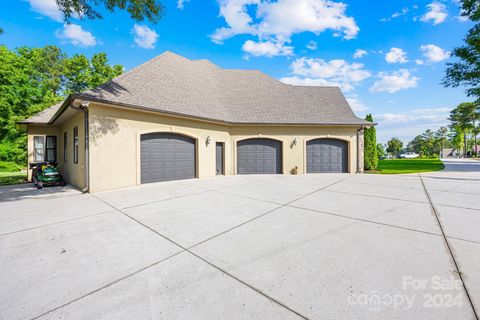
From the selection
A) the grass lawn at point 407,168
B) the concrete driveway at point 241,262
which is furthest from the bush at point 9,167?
the grass lawn at point 407,168

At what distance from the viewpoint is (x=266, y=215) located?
4945 mm

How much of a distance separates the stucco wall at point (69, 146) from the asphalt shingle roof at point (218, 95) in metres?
0.98

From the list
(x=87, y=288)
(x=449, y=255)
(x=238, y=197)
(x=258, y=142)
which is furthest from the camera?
(x=258, y=142)

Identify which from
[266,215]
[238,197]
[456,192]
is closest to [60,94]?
[238,197]

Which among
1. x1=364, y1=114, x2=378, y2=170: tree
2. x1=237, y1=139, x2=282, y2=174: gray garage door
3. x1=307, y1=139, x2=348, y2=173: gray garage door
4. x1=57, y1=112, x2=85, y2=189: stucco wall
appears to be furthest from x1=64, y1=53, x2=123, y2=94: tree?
x1=364, y1=114, x2=378, y2=170: tree

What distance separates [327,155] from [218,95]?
8.91 m

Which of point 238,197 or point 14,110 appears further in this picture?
point 14,110

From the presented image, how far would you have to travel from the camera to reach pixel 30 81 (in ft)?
71.7

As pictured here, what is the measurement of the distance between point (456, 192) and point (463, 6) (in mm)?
19068

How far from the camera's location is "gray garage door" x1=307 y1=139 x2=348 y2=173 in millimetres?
13820

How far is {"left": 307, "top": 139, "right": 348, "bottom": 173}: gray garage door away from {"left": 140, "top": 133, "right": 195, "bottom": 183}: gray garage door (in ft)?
26.1

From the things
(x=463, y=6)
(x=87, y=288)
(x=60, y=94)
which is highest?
(x=463, y=6)

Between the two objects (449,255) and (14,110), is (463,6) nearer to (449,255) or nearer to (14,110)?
(449,255)

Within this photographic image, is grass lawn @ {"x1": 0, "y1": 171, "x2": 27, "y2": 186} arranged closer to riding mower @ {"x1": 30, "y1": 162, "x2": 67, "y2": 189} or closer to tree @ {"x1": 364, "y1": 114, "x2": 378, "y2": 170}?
riding mower @ {"x1": 30, "y1": 162, "x2": 67, "y2": 189}
